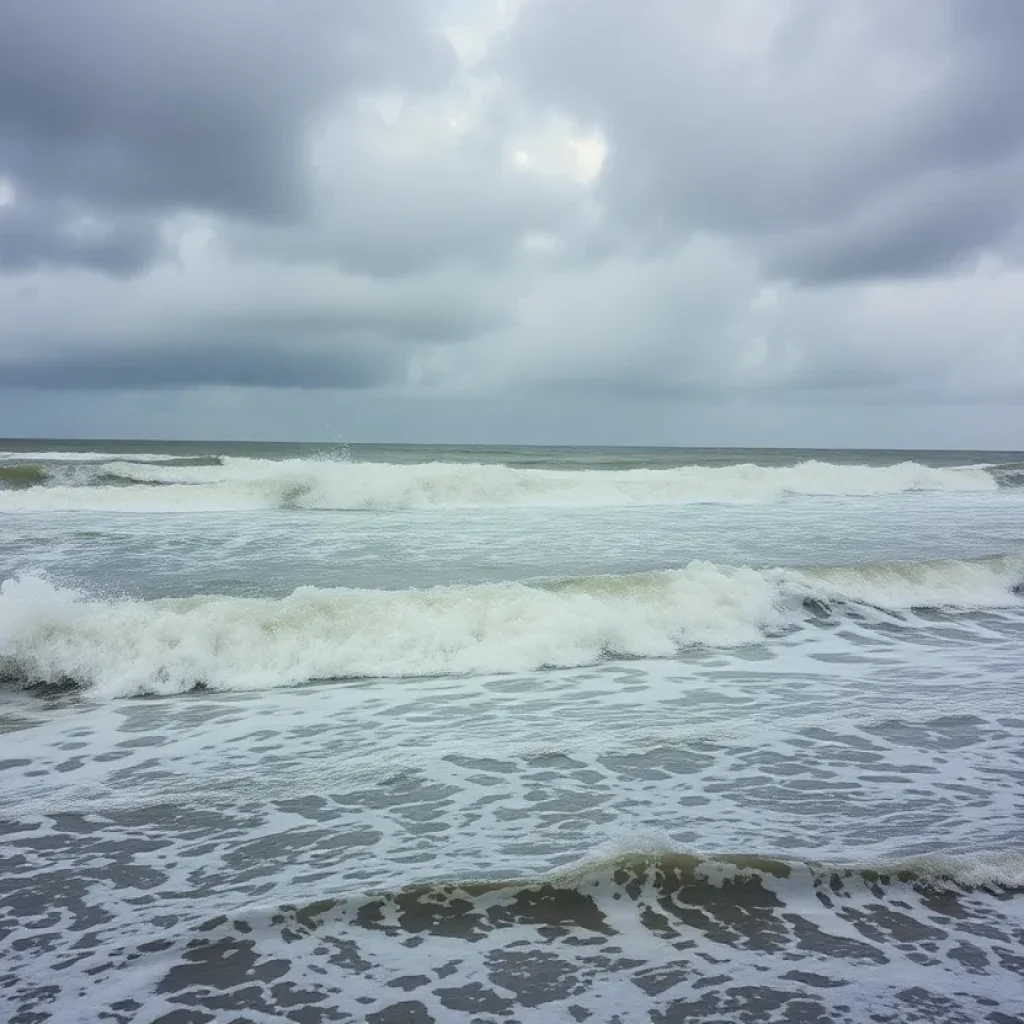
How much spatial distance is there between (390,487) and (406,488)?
564 millimetres

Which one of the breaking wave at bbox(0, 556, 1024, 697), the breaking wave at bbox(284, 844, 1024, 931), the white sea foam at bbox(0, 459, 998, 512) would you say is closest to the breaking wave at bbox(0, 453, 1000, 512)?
the white sea foam at bbox(0, 459, 998, 512)

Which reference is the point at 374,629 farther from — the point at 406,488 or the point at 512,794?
the point at 406,488

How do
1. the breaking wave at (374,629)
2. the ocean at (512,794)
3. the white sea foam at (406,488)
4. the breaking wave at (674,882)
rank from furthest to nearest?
the white sea foam at (406,488) < the breaking wave at (374,629) < the breaking wave at (674,882) < the ocean at (512,794)

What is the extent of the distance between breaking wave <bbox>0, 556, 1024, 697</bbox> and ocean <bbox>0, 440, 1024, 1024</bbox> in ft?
0.16

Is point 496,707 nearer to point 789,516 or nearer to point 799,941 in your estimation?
point 799,941

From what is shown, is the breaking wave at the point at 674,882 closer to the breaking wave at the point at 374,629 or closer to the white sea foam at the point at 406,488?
the breaking wave at the point at 374,629

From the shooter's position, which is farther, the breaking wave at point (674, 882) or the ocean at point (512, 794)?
the breaking wave at point (674, 882)

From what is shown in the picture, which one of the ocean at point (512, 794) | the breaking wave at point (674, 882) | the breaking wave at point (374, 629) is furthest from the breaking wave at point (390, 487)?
the breaking wave at point (674, 882)

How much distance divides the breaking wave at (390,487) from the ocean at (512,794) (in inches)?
503

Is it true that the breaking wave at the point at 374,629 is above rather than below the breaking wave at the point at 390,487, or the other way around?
below

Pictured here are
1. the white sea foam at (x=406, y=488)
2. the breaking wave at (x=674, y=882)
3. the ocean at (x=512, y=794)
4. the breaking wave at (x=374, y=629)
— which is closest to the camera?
the ocean at (x=512, y=794)

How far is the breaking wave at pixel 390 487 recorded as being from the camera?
89.1 ft

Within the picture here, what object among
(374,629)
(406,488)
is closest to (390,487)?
(406,488)

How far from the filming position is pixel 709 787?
5902 mm
